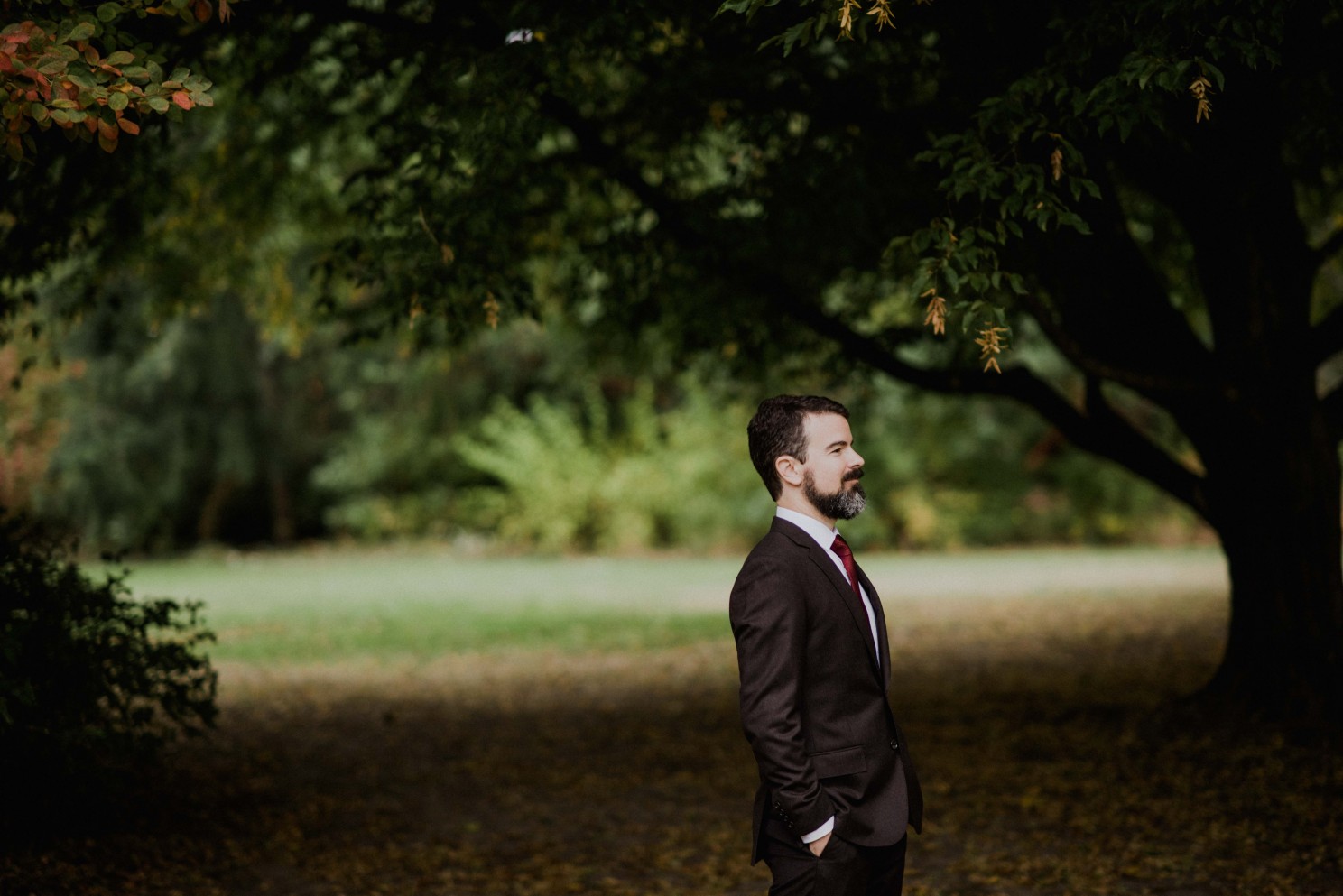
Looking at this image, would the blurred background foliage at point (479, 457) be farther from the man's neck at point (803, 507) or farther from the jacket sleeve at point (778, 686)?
the jacket sleeve at point (778, 686)

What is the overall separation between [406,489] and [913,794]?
89.8ft

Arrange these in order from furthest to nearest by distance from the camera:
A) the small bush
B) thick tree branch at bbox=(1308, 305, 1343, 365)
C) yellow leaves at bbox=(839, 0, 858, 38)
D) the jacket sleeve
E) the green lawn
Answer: the green lawn, thick tree branch at bbox=(1308, 305, 1343, 365), the small bush, yellow leaves at bbox=(839, 0, 858, 38), the jacket sleeve

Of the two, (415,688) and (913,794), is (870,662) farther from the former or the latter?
(415,688)

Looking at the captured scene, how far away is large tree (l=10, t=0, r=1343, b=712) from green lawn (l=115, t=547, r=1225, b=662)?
19.9ft

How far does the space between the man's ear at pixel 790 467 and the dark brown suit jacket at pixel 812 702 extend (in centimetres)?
12

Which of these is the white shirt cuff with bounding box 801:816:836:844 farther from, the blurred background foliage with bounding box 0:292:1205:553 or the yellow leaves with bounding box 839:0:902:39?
the blurred background foliage with bounding box 0:292:1205:553

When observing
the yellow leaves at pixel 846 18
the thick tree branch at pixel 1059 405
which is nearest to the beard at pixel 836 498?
the yellow leaves at pixel 846 18

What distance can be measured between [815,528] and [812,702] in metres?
0.46

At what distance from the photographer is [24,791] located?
575 cm

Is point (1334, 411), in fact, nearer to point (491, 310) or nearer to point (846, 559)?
point (491, 310)

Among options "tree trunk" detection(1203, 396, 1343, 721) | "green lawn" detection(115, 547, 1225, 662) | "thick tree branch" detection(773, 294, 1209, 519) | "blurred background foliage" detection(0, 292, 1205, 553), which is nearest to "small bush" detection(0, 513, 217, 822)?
"thick tree branch" detection(773, 294, 1209, 519)

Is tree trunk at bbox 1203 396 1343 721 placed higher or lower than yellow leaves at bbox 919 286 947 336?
lower

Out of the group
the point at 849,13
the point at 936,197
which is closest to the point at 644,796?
the point at 936,197

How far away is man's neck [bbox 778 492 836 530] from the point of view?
10.7ft
